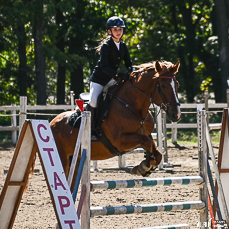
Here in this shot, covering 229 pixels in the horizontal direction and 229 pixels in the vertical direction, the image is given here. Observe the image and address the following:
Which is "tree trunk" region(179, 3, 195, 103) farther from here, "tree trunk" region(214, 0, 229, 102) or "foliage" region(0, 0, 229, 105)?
"tree trunk" region(214, 0, 229, 102)

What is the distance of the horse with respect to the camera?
5.74m

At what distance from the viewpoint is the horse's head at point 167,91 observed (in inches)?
222

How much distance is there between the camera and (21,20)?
803 inches

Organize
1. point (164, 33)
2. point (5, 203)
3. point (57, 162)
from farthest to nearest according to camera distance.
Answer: point (164, 33) → point (5, 203) → point (57, 162)

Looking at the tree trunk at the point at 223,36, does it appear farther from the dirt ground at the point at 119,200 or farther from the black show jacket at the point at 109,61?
the black show jacket at the point at 109,61

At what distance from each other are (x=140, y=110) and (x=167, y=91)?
566 mm

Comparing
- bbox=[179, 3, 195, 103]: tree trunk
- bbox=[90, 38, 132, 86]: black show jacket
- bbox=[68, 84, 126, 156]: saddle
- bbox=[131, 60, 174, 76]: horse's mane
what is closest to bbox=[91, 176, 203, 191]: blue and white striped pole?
bbox=[68, 84, 126, 156]: saddle

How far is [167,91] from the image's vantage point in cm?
577

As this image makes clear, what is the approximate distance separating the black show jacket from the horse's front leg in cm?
86

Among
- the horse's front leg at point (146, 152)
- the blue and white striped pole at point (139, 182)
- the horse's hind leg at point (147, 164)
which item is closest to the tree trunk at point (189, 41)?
the horse's front leg at point (146, 152)

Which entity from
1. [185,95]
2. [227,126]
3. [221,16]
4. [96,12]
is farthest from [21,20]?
[227,126]

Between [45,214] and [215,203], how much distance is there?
8.19 feet

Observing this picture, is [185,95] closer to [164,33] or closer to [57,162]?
[164,33]

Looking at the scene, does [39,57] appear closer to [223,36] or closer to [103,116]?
[223,36]
